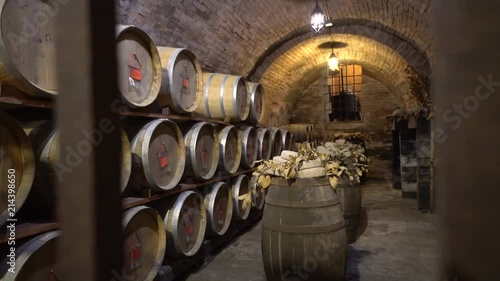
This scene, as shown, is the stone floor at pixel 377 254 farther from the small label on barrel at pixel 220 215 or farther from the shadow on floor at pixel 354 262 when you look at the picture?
the small label on barrel at pixel 220 215

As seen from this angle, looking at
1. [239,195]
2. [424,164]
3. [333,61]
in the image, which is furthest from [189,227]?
[333,61]

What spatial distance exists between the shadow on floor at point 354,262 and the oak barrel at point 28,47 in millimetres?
3472

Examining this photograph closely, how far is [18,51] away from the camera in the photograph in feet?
6.72

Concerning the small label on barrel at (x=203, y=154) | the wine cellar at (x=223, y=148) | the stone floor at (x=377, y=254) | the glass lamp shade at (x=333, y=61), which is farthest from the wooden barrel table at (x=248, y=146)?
the glass lamp shade at (x=333, y=61)

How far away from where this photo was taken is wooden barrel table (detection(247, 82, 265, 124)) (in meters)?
5.88

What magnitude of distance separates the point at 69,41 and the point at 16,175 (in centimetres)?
182

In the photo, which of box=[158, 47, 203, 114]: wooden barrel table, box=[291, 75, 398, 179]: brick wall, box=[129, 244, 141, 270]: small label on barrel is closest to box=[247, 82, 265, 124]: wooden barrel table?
box=[158, 47, 203, 114]: wooden barrel table

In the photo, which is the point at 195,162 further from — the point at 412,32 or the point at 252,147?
the point at 412,32

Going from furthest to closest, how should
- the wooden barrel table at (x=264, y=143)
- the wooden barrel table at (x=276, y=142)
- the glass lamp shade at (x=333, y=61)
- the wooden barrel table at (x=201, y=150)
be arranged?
the glass lamp shade at (x=333, y=61)
the wooden barrel table at (x=276, y=142)
the wooden barrel table at (x=264, y=143)
the wooden barrel table at (x=201, y=150)

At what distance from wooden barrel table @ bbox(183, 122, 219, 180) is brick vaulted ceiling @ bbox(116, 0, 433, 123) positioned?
1.56 m

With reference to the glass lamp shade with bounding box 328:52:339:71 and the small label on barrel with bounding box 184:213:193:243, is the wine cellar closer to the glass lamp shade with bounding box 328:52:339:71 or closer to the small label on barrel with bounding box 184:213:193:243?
the small label on barrel with bounding box 184:213:193:243

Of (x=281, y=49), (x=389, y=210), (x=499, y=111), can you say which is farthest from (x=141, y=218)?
(x=281, y=49)

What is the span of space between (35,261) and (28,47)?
1.32m

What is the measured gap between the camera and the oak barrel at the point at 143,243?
2.98 m
